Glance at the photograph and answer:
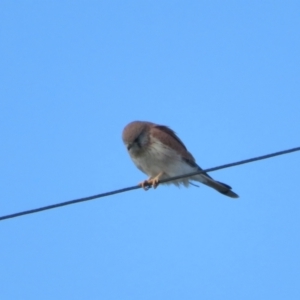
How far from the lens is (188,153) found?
1077 cm

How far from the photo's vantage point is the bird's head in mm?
10312

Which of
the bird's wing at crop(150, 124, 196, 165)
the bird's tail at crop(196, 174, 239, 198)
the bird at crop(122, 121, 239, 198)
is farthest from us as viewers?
the bird's tail at crop(196, 174, 239, 198)

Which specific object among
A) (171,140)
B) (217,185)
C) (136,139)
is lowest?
(217,185)

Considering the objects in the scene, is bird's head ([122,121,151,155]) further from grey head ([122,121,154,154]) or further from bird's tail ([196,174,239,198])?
bird's tail ([196,174,239,198])

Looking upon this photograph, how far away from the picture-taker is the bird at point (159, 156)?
10.2m

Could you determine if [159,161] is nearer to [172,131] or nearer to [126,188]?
[172,131]

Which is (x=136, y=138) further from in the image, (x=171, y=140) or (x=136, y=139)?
(x=171, y=140)

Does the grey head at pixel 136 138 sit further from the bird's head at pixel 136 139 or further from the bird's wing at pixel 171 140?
the bird's wing at pixel 171 140

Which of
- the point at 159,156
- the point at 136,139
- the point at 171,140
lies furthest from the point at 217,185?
the point at 136,139

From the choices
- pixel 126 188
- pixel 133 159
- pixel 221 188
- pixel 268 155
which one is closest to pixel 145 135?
pixel 133 159

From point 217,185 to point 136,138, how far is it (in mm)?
1236

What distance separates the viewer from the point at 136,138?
Answer: 10.3 meters

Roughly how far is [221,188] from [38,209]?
4274 millimetres

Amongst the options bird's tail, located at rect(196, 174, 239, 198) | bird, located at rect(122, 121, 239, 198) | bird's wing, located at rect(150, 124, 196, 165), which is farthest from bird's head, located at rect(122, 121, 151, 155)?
bird's tail, located at rect(196, 174, 239, 198)
